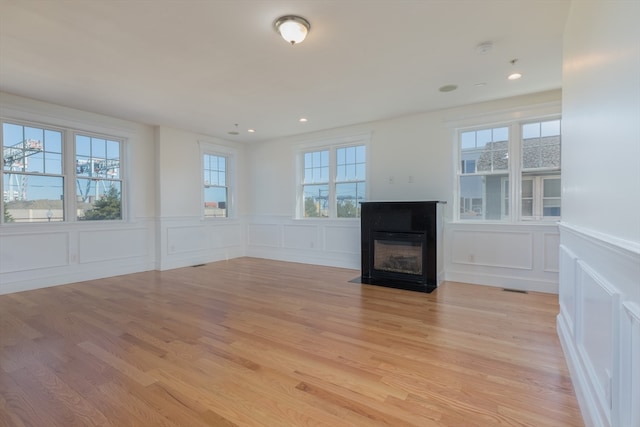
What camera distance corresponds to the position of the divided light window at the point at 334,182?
5633mm

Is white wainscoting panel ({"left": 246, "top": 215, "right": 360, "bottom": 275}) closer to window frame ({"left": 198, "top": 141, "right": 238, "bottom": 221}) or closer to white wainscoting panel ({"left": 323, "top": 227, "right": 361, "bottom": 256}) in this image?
white wainscoting panel ({"left": 323, "top": 227, "right": 361, "bottom": 256})

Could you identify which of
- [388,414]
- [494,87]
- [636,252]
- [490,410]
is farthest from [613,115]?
[494,87]

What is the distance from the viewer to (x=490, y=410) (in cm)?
167

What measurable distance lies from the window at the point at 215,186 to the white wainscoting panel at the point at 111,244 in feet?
→ 4.49

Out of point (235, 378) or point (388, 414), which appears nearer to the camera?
point (388, 414)

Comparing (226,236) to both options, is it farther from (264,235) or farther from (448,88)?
(448,88)

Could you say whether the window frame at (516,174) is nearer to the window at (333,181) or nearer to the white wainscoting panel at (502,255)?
the white wainscoting panel at (502,255)

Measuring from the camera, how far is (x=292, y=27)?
236 centimetres

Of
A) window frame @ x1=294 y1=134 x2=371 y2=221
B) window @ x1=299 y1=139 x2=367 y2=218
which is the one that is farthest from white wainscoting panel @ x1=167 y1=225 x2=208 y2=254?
window @ x1=299 y1=139 x2=367 y2=218

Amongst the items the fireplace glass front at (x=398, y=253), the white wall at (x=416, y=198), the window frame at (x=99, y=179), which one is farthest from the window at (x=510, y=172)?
the window frame at (x=99, y=179)

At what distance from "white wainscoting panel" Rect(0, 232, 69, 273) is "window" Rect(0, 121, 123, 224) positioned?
245 mm

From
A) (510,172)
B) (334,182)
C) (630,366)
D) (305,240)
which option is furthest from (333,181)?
(630,366)

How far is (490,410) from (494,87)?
11.8 feet

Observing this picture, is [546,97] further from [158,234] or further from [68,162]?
[68,162]
